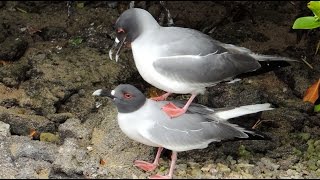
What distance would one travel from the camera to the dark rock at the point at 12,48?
5.37m

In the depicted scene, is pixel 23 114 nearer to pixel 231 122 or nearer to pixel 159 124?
pixel 159 124

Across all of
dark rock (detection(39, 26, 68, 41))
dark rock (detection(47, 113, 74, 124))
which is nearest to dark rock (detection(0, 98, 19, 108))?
dark rock (detection(47, 113, 74, 124))

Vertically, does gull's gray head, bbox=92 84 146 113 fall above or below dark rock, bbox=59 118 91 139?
above

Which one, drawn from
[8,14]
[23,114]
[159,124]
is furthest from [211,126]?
[8,14]

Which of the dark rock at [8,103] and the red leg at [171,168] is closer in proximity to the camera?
the red leg at [171,168]

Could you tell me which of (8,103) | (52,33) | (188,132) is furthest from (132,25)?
(52,33)

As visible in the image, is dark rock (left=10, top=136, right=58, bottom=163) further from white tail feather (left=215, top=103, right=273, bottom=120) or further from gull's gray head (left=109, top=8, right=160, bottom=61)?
white tail feather (left=215, top=103, right=273, bottom=120)

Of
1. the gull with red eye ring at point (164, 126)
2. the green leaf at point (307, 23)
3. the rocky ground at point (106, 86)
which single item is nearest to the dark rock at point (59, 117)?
the rocky ground at point (106, 86)

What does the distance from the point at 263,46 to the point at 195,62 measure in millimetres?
1635

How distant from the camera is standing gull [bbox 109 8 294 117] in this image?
4.20 meters

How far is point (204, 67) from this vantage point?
13.9 feet

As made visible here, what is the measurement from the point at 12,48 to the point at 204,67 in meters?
1.95

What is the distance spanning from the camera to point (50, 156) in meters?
4.36

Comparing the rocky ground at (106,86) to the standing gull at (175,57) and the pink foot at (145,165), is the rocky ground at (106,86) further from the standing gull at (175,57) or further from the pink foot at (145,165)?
the standing gull at (175,57)
